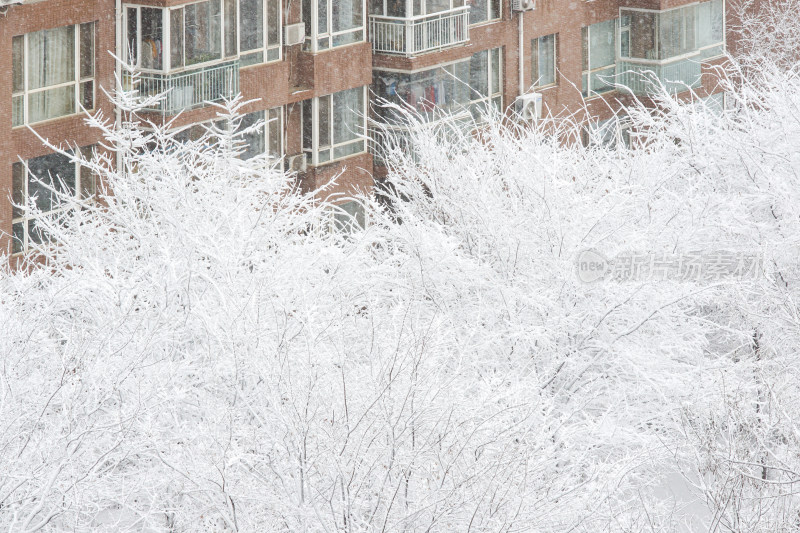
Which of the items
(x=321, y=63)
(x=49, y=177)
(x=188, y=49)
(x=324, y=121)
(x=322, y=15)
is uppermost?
(x=322, y=15)

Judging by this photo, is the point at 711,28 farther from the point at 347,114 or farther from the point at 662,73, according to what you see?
the point at 347,114

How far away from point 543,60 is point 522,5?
2.22 m

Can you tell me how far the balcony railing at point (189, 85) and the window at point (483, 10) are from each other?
23.5 feet

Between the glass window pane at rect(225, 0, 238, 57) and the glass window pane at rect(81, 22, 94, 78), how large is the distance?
271cm

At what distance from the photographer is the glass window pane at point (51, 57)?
23.1 m

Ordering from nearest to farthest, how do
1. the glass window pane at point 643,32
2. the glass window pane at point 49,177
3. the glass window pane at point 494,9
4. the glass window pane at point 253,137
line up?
1. the glass window pane at point 49,177
2. the glass window pane at point 253,137
3. the glass window pane at point 494,9
4. the glass window pane at point 643,32

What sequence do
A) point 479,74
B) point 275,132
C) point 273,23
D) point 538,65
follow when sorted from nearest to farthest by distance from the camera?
point 273,23 < point 275,132 < point 479,74 < point 538,65

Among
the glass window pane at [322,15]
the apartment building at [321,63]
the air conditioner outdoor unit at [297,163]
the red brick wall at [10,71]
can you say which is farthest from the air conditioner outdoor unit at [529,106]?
the red brick wall at [10,71]

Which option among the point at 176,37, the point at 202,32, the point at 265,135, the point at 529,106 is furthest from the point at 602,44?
the point at 176,37

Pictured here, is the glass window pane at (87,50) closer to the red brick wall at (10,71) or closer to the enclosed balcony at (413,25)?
the red brick wall at (10,71)

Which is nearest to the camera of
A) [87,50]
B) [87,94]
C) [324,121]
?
[87,50]

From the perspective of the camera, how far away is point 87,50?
24109mm

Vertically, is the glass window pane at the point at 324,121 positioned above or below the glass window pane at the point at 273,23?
below

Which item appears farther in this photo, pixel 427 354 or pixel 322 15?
pixel 322 15
